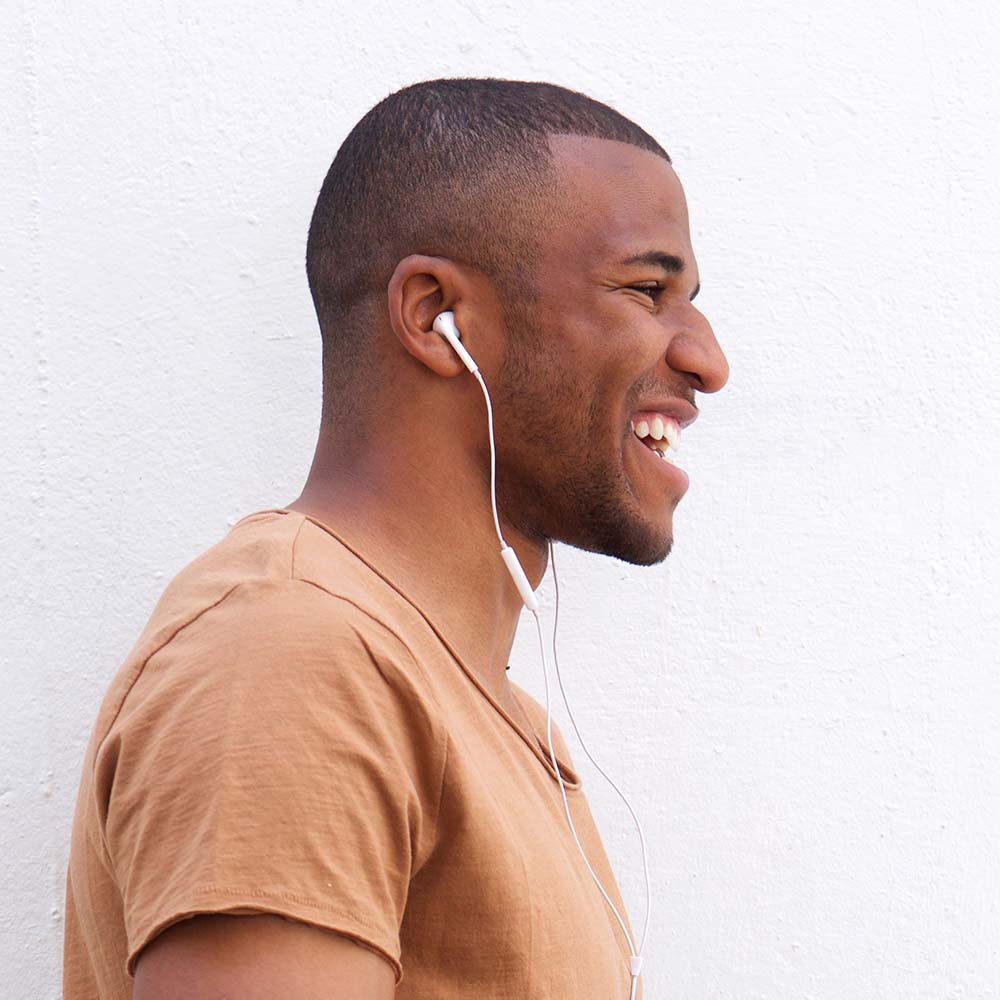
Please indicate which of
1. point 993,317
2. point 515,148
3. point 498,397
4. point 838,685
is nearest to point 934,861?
point 838,685

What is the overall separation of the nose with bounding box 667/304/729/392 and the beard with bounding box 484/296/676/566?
0.26ft

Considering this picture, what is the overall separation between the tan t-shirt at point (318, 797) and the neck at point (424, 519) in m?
0.06

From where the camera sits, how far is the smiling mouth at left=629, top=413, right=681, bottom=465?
132 cm

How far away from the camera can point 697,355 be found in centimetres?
135

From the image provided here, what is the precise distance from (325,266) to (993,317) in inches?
39.8

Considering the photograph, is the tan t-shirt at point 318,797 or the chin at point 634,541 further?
the chin at point 634,541

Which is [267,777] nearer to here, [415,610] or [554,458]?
[415,610]

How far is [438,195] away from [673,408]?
1.09ft

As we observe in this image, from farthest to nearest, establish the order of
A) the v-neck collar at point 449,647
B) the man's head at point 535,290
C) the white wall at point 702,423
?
the white wall at point 702,423
the man's head at point 535,290
the v-neck collar at point 449,647

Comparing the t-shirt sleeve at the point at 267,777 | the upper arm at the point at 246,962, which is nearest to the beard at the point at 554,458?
the t-shirt sleeve at the point at 267,777

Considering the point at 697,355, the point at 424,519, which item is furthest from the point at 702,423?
the point at 424,519

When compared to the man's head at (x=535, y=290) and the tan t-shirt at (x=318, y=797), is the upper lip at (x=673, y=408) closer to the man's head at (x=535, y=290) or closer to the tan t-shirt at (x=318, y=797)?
the man's head at (x=535, y=290)

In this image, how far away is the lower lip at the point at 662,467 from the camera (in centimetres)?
133

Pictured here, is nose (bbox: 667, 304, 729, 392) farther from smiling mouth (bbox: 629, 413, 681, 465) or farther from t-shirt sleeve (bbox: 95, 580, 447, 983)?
t-shirt sleeve (bbox: 95, 580, 447, 983)
